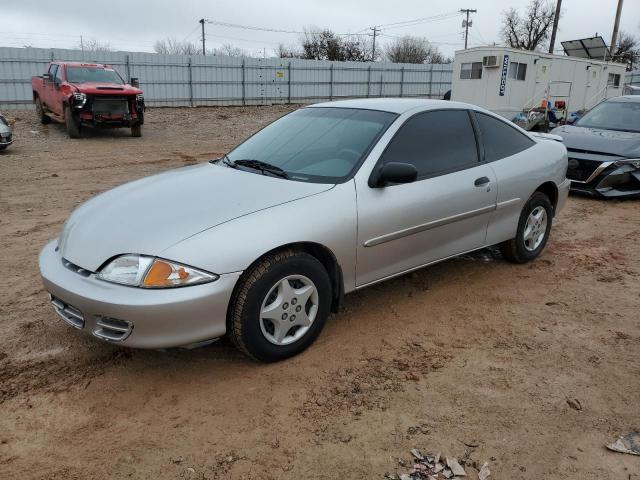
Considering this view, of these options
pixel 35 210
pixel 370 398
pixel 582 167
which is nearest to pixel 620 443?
pixel 370 398

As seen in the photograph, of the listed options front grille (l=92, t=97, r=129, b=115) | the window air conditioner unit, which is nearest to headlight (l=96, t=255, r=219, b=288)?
front grille (l=92, t=97, r=129, b=115)

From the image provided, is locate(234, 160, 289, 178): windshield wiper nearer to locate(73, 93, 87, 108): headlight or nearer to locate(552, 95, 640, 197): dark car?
locate(552, 95, 640, 197): dark car

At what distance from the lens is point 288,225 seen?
3.04 metres

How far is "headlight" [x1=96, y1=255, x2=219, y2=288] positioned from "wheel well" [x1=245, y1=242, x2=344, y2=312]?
2.02 feet

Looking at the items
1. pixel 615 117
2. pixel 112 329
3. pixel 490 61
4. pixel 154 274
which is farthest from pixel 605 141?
pixel 490 61

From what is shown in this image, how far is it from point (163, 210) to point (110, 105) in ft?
39.9

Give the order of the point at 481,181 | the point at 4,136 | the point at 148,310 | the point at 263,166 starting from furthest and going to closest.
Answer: the point at 4,136
the point at 481,181
the point at 263,166
the point at 148,310

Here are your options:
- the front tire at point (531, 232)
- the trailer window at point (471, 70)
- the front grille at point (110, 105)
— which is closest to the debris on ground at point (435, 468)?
the front tire at point (531, 232)

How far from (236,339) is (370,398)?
2.67 feet

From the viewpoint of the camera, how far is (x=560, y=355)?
3.38m

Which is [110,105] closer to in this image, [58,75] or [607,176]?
[58,75]

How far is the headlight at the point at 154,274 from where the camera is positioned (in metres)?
2.73

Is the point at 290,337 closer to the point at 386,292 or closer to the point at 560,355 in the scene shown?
the point at 386,292

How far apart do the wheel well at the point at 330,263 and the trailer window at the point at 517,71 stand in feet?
44.1
